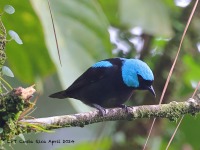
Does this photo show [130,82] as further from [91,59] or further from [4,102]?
[4,102]

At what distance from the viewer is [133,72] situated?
12.9ft

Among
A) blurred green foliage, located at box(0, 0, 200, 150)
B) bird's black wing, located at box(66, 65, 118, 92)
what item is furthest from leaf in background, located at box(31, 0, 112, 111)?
bird's black wing, located at box(66, 65, 118, 92)

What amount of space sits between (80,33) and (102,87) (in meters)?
0.75

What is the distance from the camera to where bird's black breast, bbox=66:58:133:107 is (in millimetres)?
3918

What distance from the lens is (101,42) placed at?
3.36m

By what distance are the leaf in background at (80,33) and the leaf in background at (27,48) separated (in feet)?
1.02

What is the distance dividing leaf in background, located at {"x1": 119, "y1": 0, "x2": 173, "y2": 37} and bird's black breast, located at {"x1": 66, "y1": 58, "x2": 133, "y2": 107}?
1.09ft

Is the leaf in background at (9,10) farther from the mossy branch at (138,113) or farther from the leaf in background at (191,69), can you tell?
the leaf in background at (191,69)

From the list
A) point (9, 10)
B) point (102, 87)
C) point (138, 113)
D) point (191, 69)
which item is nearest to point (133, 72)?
point (102, 87)

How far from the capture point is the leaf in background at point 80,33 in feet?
10.5

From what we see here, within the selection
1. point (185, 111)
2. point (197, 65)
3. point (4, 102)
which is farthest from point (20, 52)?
point (197, 65)

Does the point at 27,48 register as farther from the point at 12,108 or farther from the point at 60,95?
the point at 12,108

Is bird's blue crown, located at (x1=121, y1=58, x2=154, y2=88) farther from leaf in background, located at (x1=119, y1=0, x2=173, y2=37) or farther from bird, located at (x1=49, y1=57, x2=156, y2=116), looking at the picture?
leaf in background, located at (x1=119, y1=0, x2=173, y2=37)

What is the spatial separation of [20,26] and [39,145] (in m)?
2.79
